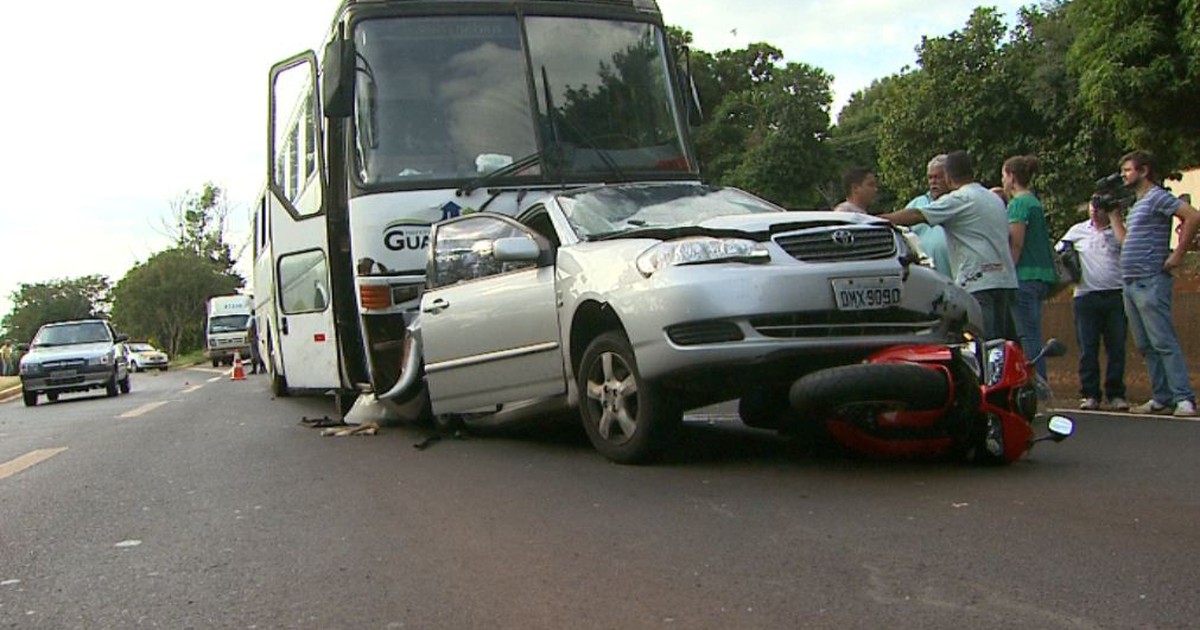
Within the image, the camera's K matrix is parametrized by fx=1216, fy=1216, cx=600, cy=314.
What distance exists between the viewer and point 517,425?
9227mm

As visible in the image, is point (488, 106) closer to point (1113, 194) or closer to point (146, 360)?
point (1113, 194)

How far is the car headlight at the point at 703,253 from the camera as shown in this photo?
598 cm

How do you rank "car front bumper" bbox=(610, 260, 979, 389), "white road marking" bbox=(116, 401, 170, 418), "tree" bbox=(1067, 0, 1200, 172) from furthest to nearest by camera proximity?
"tree" bbox=(1067, 0, 1200, 172) → "white road marking" bbox=(116, 401, 170, 418) → "car front bumper" bbox=(610, 260, 979, 389)

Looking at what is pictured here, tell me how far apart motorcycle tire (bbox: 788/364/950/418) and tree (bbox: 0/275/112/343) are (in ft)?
390

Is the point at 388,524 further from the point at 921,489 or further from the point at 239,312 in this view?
the point at 239,312

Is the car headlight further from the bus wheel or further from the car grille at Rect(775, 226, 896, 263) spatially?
the bus wheel

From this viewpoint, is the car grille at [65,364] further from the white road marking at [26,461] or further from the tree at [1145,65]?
the tree at [1145,65]

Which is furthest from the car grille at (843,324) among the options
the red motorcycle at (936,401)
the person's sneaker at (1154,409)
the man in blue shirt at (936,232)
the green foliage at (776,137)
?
the green foliage at (776,137)

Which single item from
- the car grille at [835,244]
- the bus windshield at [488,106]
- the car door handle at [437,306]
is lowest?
the car door handle at [437,306]

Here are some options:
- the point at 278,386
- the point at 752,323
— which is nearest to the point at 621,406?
the point at 752,323

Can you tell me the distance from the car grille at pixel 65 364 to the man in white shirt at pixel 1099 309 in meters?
17.7

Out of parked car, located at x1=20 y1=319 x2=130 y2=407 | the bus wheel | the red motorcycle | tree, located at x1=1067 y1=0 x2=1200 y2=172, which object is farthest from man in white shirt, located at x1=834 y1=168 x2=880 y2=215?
parked car, located at x1=20 y1=319 x2=130 y2=407

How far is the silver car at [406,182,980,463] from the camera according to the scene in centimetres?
590

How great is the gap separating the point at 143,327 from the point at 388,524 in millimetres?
81232
